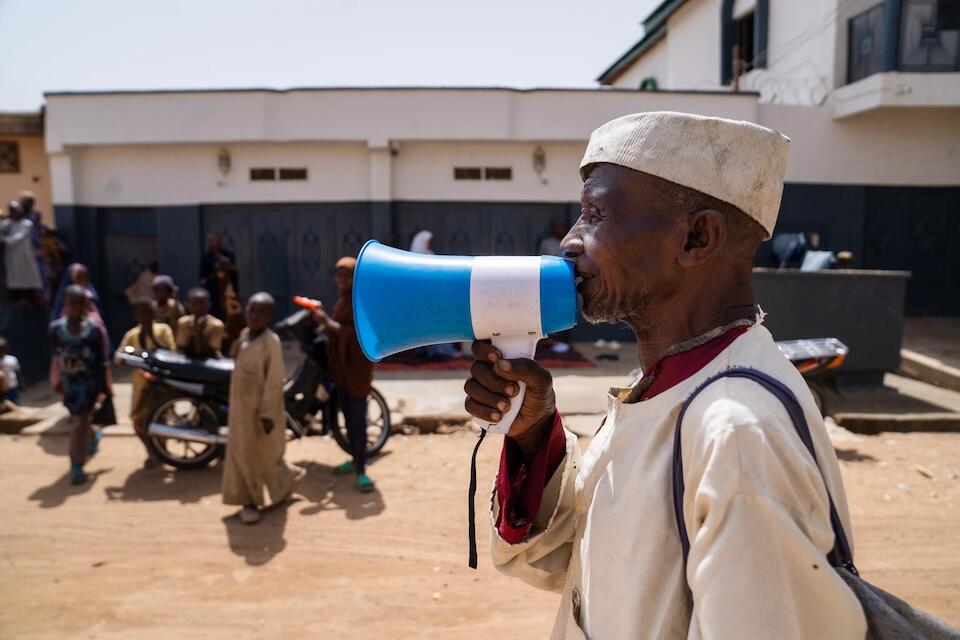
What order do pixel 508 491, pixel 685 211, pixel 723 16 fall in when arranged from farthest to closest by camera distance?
1. pixel 723 16
2. pixel 508 491
3. pixel 685 211

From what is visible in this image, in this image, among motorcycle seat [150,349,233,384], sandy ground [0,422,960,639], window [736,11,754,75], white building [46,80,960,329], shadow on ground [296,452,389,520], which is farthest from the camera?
window [736,11,754,75]

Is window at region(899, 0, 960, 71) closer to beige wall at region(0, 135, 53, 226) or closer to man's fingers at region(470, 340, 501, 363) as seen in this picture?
man's fingers at region(470, 340, 501, 363)

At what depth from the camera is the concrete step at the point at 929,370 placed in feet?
26.6

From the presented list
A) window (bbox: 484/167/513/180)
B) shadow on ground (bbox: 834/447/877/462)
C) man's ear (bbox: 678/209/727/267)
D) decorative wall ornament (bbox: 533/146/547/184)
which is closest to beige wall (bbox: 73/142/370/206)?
window (bbox: 484/167/513/180)

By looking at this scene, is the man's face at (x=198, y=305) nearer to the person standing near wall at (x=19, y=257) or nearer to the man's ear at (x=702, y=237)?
the person standing near wall at (x=19, y=257)

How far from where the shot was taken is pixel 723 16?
49.2ft

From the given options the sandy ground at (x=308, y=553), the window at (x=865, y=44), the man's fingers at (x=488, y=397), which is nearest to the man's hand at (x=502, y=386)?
the man's fingers at (x=488, y=397)

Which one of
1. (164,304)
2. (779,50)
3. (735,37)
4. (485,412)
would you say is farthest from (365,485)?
(735,37)

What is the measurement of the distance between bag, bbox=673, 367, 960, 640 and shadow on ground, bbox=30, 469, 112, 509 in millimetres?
5309

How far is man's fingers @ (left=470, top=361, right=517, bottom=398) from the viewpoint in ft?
4.39

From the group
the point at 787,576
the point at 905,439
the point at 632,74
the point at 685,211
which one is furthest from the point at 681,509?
the point at 632,74

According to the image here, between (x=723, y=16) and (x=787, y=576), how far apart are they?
16582mm

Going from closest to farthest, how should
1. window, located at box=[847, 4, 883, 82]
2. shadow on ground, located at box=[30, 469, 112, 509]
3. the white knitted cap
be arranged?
1. the white knitted cap
2. shadow on ground, located at box=[30, 469, 112, 509]
3. window, located at box=[847, 4, 883, 82]

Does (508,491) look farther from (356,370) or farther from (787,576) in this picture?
(356,370)
